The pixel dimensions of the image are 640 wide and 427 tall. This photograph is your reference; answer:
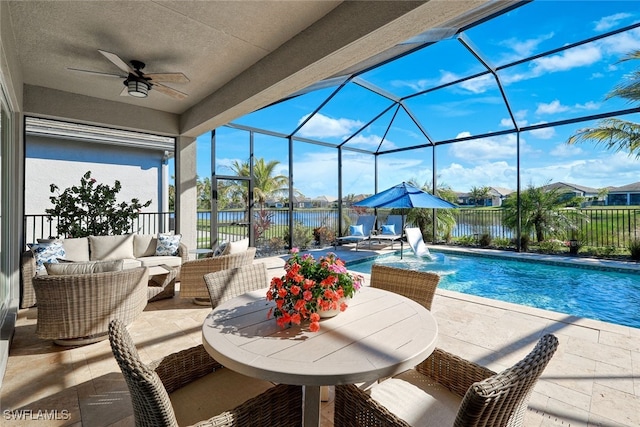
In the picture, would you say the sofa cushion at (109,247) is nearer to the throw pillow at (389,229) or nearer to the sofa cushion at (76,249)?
the sofa cushion at (76,249)

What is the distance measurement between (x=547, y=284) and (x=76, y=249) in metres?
7.94

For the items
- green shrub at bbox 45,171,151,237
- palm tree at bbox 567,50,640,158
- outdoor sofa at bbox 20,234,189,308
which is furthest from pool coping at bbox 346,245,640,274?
green shrub at bbox 45,171,151,237

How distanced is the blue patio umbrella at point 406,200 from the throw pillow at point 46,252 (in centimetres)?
551

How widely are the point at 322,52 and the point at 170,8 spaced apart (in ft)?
4.75

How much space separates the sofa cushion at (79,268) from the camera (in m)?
2.76

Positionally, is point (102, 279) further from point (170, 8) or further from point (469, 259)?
point (469, 259)

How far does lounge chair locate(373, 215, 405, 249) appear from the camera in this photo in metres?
9.20

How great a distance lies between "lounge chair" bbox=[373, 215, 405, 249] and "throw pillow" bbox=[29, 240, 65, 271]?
23.5 feet

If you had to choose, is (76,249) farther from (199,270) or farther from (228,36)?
(228,36)

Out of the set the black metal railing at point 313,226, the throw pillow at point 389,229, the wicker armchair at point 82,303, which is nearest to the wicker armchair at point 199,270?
the wicker armchair at point 82,303

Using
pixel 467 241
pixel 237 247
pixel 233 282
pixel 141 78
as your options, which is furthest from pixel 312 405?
pixel 467 241

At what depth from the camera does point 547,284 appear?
217 inches

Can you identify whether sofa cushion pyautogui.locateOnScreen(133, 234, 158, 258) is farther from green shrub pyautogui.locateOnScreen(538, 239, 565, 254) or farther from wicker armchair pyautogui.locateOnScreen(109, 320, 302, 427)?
green shrub pyautogui.locateOnScreen(538, 239, 565, 254)

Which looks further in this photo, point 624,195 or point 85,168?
point 85,168
